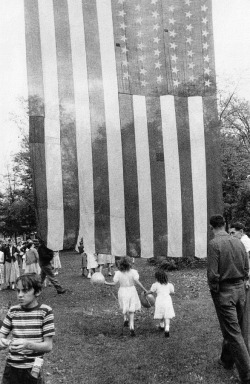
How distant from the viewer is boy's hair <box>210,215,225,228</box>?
5.68 meters

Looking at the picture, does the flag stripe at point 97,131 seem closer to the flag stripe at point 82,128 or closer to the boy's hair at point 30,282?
the flag stripe at point 82,128

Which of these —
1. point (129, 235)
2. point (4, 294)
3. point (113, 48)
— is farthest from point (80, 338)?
point (4, 294)

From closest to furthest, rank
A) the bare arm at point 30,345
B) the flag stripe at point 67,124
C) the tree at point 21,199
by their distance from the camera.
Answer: the bare arm at point 30,345 → the flag stripe at point 67,124 → the tree at point 21,199

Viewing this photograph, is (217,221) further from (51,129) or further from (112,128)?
(51,129)

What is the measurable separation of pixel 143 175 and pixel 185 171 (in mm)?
523

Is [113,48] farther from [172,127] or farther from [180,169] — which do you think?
[180,169]

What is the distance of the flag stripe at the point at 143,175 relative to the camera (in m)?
5.73

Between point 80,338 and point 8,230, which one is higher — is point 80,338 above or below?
above

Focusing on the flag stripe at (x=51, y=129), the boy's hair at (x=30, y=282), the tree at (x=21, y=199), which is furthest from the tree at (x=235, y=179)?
the boy's hair at (x=30, y=282)

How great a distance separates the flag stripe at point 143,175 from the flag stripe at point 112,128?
0.22m

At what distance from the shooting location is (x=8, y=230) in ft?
175

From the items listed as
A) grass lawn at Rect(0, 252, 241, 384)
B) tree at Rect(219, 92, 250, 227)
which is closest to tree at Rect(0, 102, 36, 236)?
tree at Rect(219, 92, 250, 227)

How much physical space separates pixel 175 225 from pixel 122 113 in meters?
1.52

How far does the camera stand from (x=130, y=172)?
5.76m
